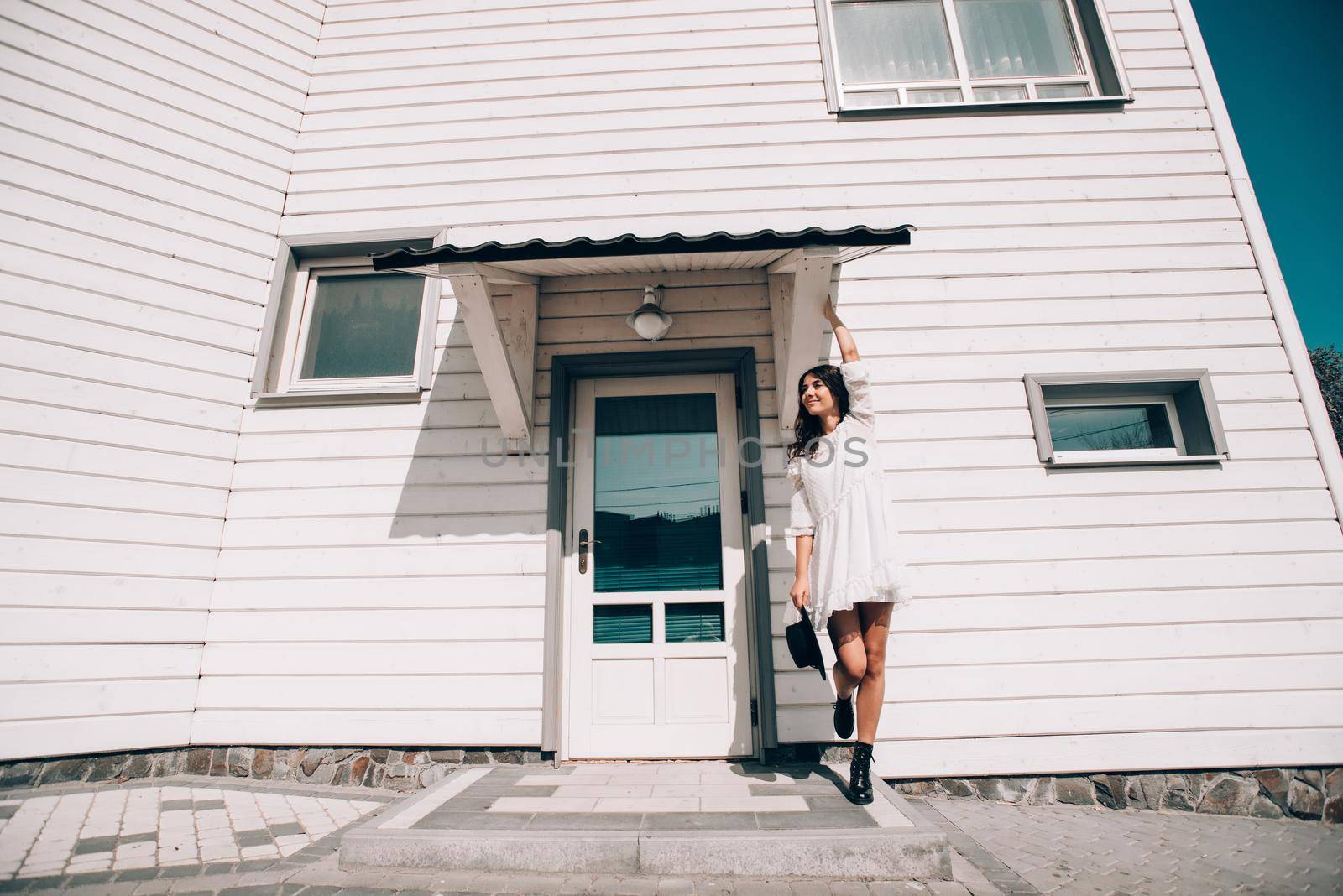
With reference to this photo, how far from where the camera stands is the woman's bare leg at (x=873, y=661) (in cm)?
265

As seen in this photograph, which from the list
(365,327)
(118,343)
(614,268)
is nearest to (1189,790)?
(614,268)

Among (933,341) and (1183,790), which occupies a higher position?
(933,341)

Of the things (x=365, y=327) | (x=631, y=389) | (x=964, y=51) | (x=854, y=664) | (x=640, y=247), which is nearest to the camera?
(x=854, y=664)

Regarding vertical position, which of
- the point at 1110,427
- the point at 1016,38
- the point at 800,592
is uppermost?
the point at 1016,38

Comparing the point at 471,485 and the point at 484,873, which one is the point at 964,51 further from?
the point at 484,873

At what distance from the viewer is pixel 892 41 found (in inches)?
177

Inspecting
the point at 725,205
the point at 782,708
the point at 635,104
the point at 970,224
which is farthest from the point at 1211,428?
the point at 635,104

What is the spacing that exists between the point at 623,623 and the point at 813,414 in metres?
1.79

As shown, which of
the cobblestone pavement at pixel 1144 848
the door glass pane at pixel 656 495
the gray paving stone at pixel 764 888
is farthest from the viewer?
the door glass pane at pixel 656 495

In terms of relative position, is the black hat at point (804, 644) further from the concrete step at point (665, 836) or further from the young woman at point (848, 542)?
the concrete step at point (665, 836)

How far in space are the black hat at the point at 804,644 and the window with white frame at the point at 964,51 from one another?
3.76 m

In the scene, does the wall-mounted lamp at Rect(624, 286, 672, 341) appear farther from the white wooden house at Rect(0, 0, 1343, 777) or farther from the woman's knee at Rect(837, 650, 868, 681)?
the woman's knee at Rect(837, 650, 868, 681)

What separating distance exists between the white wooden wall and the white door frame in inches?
88.9

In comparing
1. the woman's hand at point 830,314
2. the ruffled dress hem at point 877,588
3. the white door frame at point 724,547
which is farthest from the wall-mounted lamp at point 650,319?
the ruffled dress hem at point 877,588
